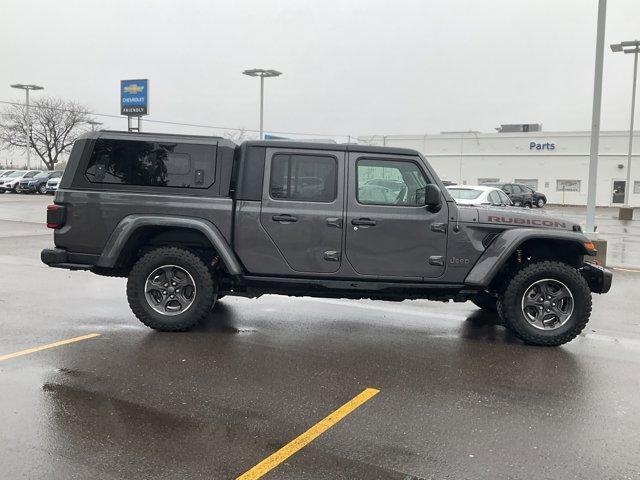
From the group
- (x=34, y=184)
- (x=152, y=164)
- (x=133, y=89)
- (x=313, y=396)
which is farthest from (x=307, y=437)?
(x=34, y=184)

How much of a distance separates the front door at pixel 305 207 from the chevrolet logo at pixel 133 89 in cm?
3462

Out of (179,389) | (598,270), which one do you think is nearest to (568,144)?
(598,270)

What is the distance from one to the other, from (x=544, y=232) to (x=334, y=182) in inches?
85.1

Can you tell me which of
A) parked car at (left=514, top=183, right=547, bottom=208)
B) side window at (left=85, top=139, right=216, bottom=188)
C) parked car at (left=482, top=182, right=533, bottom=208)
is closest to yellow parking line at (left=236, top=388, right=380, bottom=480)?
side window at (left=85, top=139, right=216, bottom=188)

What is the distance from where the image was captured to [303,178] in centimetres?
601

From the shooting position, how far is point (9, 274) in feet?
30.8

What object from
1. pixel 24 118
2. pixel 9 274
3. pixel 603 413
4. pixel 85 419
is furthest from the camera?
pixel 24 118

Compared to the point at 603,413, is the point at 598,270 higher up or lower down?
higher up

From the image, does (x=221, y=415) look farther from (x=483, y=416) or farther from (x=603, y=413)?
(x=603, y=413)

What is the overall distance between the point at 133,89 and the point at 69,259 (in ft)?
113

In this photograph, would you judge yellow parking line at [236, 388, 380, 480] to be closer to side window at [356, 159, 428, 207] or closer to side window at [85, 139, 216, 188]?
side window at [356, 159, 428, 207]

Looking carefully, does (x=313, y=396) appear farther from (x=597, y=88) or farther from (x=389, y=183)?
(x=597, y=88)

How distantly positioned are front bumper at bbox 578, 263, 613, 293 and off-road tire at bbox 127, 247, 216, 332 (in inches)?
156

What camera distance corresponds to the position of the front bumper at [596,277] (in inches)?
243
